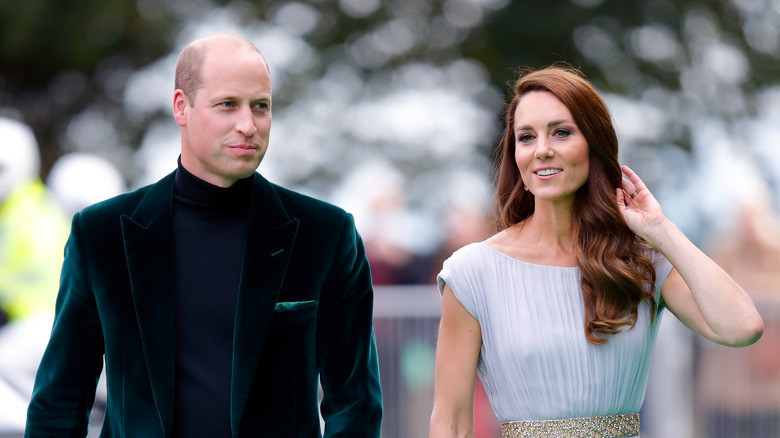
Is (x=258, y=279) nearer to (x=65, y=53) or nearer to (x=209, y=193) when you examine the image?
(x=209, y=193)

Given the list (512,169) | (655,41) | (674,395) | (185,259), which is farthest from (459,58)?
(185,259)

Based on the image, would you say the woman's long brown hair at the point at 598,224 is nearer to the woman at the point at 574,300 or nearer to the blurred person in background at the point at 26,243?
the woman at the point at 574,300

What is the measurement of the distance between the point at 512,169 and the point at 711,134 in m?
9.68

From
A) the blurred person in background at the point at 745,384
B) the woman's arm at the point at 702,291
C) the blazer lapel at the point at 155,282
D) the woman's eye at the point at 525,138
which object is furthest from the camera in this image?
the blurred person in background at the point at 745,384

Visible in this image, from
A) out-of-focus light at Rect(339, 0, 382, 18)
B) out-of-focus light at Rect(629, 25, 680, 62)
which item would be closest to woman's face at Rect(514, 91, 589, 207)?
out-of-focus light at Rect(629, 25, 680, 62)

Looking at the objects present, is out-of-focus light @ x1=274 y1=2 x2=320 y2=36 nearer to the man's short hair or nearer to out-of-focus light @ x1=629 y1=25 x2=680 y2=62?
out-of-focus light @ x1=629 y1=25 x2=680 y2=62

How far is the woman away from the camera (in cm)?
439

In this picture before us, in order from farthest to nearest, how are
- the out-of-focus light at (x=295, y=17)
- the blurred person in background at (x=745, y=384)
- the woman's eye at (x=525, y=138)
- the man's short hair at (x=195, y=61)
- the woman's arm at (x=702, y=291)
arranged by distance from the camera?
the out-of-focus light at (x=295, y=17)
the blurred person in background at (x=745, y=384)
the woman's eye at (x=525, y=138)
the woman's arm at (x=702, y=291)
the man's short hair at (x=195, y=61)

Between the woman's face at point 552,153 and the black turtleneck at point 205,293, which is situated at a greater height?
the woman's face at point 552,153

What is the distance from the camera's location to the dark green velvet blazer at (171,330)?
3.81m

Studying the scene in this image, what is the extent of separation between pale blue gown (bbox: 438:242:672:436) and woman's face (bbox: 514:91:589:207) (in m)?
0.34

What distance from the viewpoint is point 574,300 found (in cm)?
451

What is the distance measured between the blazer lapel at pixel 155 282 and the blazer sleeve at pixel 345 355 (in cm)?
53

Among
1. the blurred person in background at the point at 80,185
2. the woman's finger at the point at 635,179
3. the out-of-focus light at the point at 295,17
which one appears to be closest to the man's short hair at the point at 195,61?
the woman's finger at the point at 635,179
